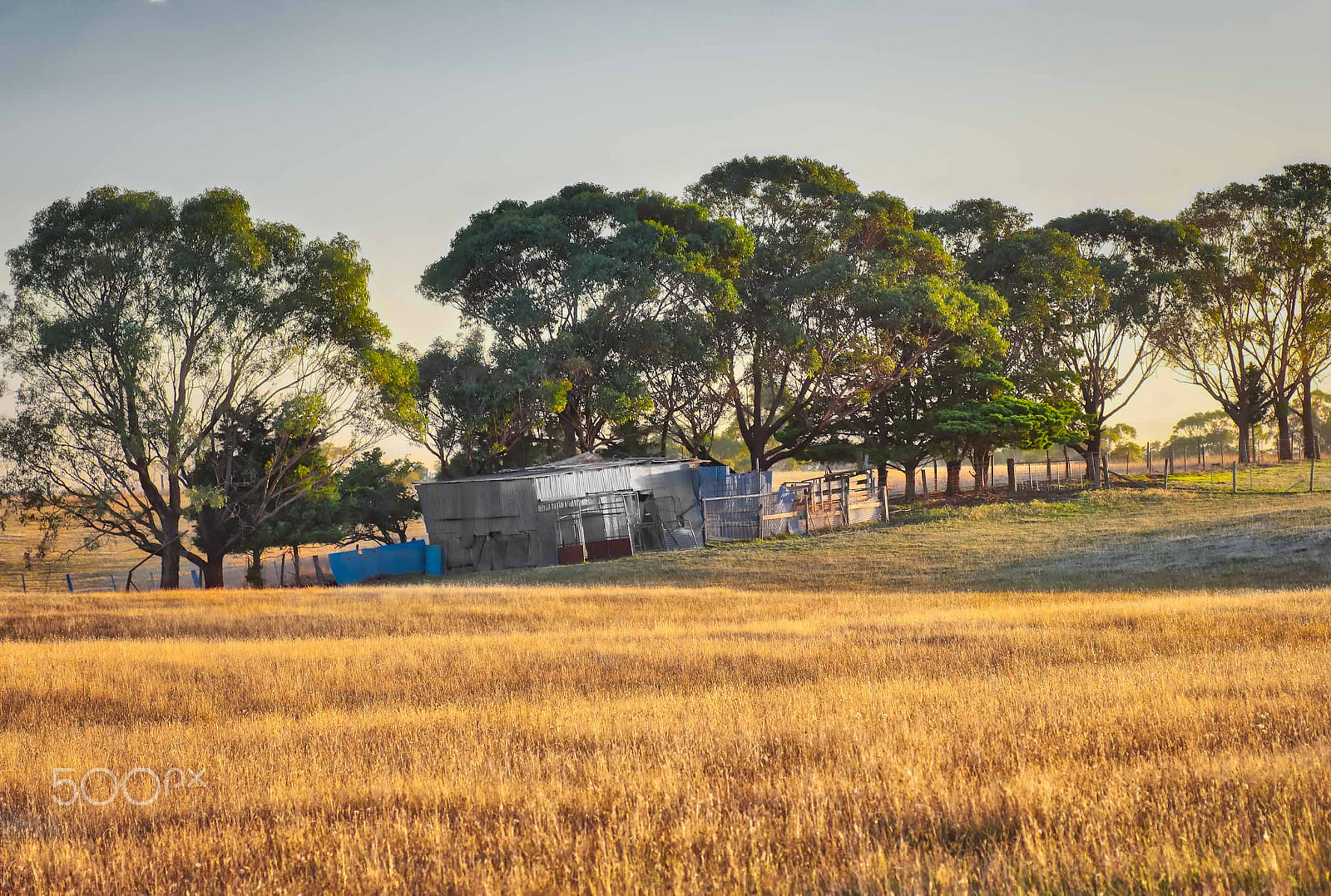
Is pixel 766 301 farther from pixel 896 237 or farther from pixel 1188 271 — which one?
pixel 1188 271

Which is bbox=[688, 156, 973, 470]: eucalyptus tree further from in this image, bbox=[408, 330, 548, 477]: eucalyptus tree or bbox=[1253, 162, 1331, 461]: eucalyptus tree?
bbox=[1253, 162, 1331, 461]: eucalyptus tree

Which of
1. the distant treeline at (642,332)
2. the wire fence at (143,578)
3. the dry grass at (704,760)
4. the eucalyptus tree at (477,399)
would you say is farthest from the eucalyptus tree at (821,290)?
the dry grass at (704,760)

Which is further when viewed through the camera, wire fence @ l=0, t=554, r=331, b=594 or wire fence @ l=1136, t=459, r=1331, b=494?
wire fence @ l=1136, t=459, r=1331, b=494

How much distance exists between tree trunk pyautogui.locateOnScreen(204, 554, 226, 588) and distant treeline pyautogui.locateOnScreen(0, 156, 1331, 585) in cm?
71

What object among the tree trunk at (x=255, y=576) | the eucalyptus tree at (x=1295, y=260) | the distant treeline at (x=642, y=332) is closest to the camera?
the distant treeline at (x=642, y=332)

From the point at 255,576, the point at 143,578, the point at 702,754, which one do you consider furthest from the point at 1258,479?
the point at 143,578

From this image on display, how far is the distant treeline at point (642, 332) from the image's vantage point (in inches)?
1367

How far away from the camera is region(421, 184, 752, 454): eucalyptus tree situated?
42094mm

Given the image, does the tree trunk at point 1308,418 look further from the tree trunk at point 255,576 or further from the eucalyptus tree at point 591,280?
the tree trunk at point 255,576

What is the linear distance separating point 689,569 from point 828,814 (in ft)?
86.2

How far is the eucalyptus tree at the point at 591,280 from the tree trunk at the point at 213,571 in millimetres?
13763

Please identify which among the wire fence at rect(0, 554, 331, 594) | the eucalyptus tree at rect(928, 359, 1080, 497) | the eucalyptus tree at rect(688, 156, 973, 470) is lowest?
the wire fence at rect(0, 554, 331, 594)

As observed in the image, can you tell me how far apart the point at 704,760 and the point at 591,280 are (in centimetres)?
3504

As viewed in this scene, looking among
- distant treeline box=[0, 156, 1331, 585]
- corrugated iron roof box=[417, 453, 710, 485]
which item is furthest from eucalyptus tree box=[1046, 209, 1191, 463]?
corrugated iron roof box=[417, 453, 710, 485]
